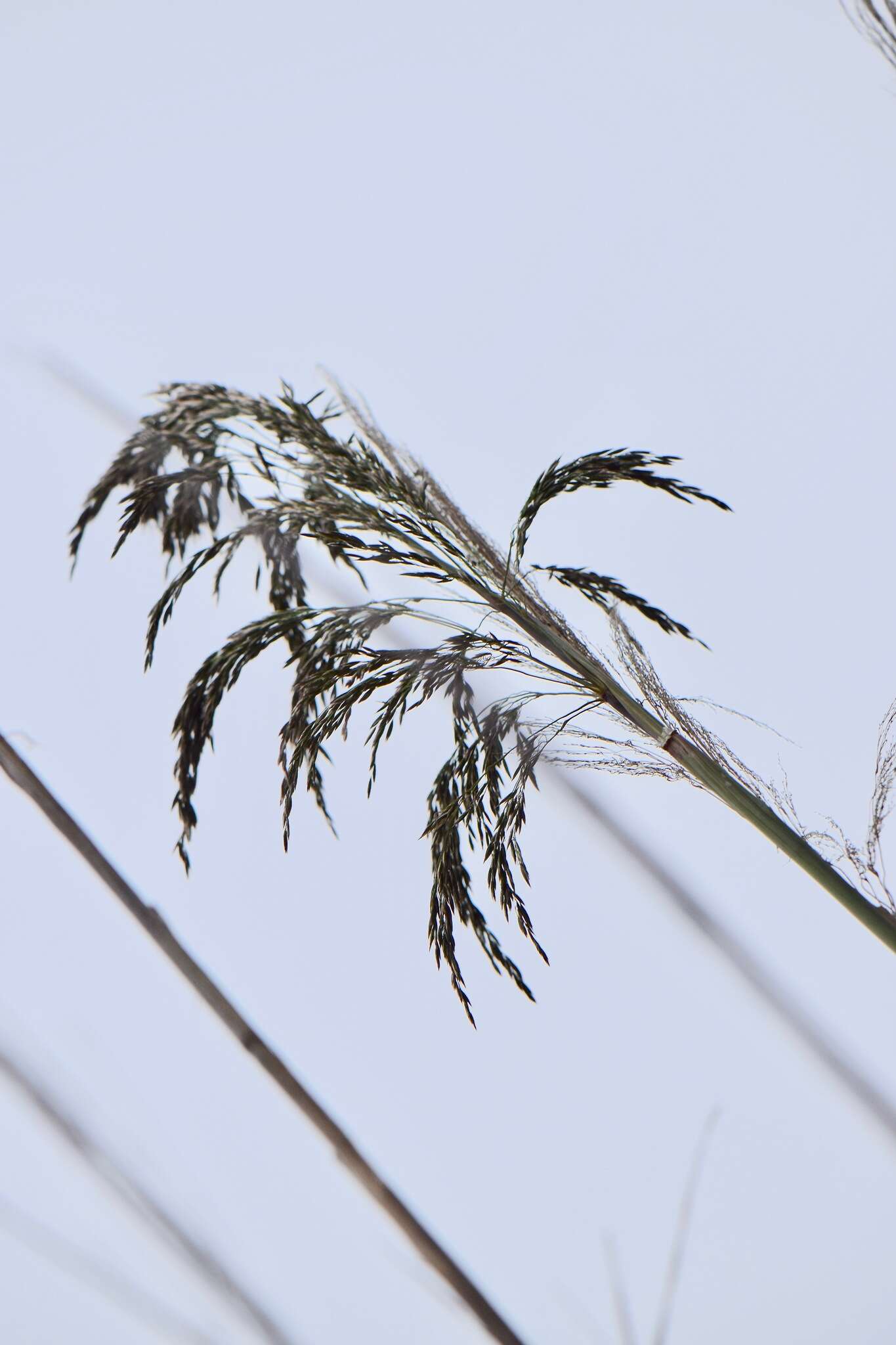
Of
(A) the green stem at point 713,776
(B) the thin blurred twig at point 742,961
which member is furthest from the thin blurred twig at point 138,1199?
(A) the green stem at point 713,776

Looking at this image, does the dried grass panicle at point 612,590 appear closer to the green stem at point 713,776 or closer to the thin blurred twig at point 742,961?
the green stem at point 713,776

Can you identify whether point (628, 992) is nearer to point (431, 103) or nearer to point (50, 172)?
point (431, 103)

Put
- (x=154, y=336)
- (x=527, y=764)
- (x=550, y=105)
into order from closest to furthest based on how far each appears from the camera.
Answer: (x=527, y=764) → (x=550, y=105) → (x=154, y=336)

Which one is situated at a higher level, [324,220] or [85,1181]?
[324,220]

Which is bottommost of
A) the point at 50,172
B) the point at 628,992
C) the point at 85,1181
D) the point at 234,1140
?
the point at 628,992

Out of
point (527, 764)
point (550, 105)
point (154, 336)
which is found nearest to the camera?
point (527, 764)

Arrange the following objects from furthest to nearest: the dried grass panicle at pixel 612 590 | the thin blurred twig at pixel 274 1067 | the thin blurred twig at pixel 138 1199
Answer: the thin blurred twig at pixel 138 1199 → the dried grass panicle at pixel 612 590 → the thin blurred twig at pixel 274 1067

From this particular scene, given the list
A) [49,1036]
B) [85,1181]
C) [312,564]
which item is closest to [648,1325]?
[85,1181]
